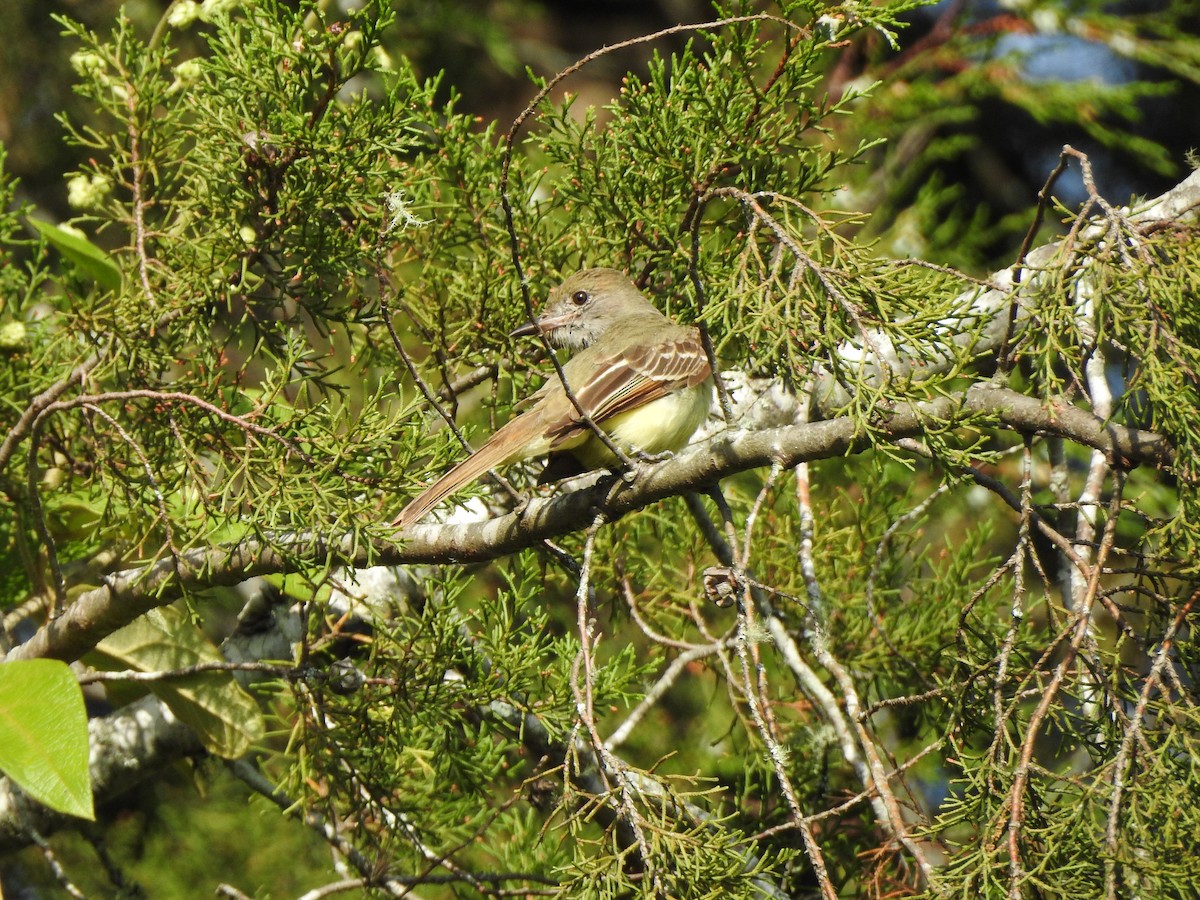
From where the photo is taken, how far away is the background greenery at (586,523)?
2.37 metres

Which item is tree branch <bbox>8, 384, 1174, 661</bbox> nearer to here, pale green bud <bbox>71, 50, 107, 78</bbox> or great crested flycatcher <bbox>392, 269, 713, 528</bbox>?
great crested flycatcher <bbox>392, 269, 713, 528</bbox>

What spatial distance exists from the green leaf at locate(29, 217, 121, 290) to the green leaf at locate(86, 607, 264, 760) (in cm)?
92

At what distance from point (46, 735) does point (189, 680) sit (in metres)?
1.12

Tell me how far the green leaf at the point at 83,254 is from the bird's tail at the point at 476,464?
113 centimetres

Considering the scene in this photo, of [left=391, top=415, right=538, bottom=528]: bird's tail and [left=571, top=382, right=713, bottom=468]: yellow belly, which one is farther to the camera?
[left=571, top=382, right=713, bottom=468]: yellow belly

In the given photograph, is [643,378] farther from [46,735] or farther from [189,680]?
[46,735]

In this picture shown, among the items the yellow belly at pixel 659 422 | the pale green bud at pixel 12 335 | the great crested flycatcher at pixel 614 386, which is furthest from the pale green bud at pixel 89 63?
the yellow belly at pixel 659 422

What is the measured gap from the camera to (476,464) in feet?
10.2

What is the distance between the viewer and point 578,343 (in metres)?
4.41

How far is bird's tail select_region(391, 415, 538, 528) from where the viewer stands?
2.88 m

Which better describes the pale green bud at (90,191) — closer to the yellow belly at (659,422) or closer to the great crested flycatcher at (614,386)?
the great crested flycatcher at (614,386)

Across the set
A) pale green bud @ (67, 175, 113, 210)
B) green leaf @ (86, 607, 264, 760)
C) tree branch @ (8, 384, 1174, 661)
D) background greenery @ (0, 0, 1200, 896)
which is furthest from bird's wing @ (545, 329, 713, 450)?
pale green bud @ (67, 175, 113, 210)

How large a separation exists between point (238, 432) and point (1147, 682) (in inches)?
84.6

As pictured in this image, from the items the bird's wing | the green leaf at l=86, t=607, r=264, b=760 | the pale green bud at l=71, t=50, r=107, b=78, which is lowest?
the green leaf at l=86, t=607, r=264, b=760
